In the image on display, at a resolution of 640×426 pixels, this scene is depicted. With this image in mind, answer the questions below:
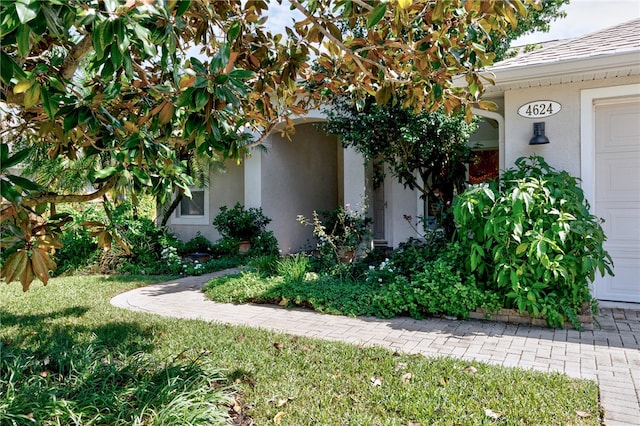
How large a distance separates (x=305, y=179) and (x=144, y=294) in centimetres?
664

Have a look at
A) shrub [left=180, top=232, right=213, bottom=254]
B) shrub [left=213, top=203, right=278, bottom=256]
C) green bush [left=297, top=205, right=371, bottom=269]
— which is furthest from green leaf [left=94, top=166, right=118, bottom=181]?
shrub [left=180, top=232, right=213, bottom=254]

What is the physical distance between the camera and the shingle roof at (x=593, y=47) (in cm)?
511

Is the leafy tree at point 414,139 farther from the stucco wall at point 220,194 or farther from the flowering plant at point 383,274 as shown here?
the stucco wall at point 220,194

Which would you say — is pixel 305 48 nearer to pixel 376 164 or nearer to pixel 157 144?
pixel 157 144

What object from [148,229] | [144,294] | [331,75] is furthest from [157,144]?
[148,229]

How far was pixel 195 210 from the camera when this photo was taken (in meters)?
12.3

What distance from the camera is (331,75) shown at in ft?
12.4

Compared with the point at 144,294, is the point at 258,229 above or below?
above

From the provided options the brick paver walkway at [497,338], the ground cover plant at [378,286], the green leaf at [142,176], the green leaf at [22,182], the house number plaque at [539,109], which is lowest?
the brick paver walkway at [497,338]

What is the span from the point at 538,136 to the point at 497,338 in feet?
9.69

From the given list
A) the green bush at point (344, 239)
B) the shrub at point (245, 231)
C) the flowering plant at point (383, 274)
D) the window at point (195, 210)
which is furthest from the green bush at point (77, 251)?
the flowering plant at point (383, 274)

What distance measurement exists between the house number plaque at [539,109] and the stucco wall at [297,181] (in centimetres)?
Answer: 660

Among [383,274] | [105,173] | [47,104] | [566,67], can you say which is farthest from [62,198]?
[566,67]

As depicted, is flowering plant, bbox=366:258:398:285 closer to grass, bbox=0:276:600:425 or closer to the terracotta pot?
grass, bbox=0:276:600:425
